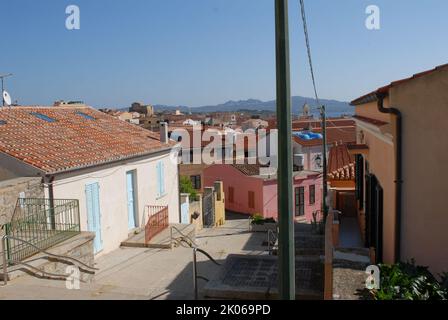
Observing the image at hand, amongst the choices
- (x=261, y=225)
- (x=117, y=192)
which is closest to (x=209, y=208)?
(x=261, y=225)

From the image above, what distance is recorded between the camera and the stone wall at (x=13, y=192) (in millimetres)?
8930

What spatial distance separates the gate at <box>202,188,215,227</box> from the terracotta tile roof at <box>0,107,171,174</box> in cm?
771

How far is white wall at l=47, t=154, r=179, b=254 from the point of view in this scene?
452 inches

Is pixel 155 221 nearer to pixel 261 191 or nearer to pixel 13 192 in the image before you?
pixel 13 192

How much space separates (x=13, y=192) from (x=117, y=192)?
4.66 metres

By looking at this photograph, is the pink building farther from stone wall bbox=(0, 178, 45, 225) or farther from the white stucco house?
stone wall bbox=(0, 178, 45, 225)

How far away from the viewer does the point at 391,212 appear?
653cm

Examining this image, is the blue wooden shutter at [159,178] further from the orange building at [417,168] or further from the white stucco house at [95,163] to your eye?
the orange building at [417,168]

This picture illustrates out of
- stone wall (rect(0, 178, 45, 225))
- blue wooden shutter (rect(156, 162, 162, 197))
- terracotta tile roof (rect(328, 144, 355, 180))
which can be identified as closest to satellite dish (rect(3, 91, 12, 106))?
blue wooden shutter (rect(156, 162, 162, 197))

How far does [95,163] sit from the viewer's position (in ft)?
40.0

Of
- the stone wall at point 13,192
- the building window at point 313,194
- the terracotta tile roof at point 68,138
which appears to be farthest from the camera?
the building window at point 313,194

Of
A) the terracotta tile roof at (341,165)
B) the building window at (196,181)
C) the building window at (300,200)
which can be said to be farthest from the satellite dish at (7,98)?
the building window at (300,200)
